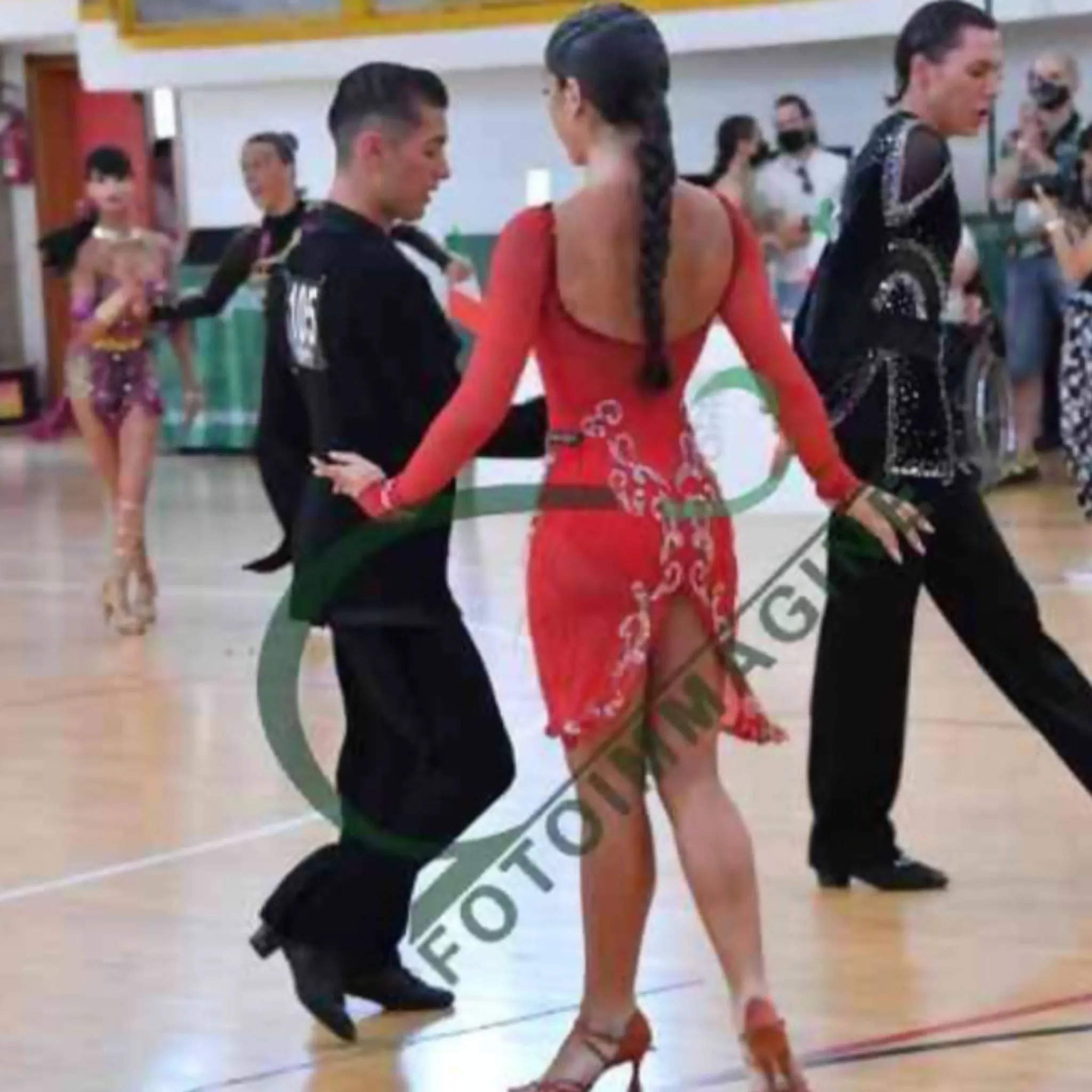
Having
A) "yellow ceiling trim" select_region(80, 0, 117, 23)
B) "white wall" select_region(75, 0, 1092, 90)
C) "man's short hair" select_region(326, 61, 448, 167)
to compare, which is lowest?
"white wall" select_region(75, 0, 1092, 90)

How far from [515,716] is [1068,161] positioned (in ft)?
16.6

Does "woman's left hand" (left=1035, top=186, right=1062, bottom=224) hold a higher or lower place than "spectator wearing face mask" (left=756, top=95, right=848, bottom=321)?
higher

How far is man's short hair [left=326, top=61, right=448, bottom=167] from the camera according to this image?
5.05 metres

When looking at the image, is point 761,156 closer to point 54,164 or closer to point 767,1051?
point 54,164

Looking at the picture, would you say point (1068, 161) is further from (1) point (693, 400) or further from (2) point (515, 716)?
(2) point (515, 716)

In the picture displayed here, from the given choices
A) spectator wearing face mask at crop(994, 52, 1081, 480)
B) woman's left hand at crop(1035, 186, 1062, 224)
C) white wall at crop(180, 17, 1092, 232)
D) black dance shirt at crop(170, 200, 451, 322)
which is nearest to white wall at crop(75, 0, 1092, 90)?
white wall at crop(180, 17, 1092, 232)

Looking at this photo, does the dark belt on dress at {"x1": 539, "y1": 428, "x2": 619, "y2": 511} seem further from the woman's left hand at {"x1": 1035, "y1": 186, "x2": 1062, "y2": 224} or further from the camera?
the camera

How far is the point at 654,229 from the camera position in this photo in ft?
14.4

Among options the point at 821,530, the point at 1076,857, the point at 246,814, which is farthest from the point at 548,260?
the point at 821,530

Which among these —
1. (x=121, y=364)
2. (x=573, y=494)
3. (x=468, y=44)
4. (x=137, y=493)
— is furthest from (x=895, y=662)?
(x=468, y=44)

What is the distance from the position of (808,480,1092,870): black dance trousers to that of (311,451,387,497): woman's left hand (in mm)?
1540

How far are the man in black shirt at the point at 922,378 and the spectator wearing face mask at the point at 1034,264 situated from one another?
25.0ft

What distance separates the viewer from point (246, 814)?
720 cm

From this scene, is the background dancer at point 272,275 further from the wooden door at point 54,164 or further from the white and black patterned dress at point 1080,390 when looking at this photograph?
the wooden door at point 54,164
